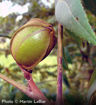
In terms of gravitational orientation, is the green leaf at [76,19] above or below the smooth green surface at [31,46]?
above

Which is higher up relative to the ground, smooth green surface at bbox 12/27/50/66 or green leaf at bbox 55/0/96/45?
green leaf at bbox 55/0/96/45

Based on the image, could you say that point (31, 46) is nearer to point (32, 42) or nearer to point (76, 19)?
point (32, 42)

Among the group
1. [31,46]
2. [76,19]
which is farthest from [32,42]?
[76,19]

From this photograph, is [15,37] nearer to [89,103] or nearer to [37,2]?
[89,103]

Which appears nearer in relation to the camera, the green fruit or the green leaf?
the green leaf

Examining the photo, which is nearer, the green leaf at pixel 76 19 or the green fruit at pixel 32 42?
the green leaf at pixel 76 19

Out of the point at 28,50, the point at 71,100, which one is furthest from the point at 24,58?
the point at 71,100
